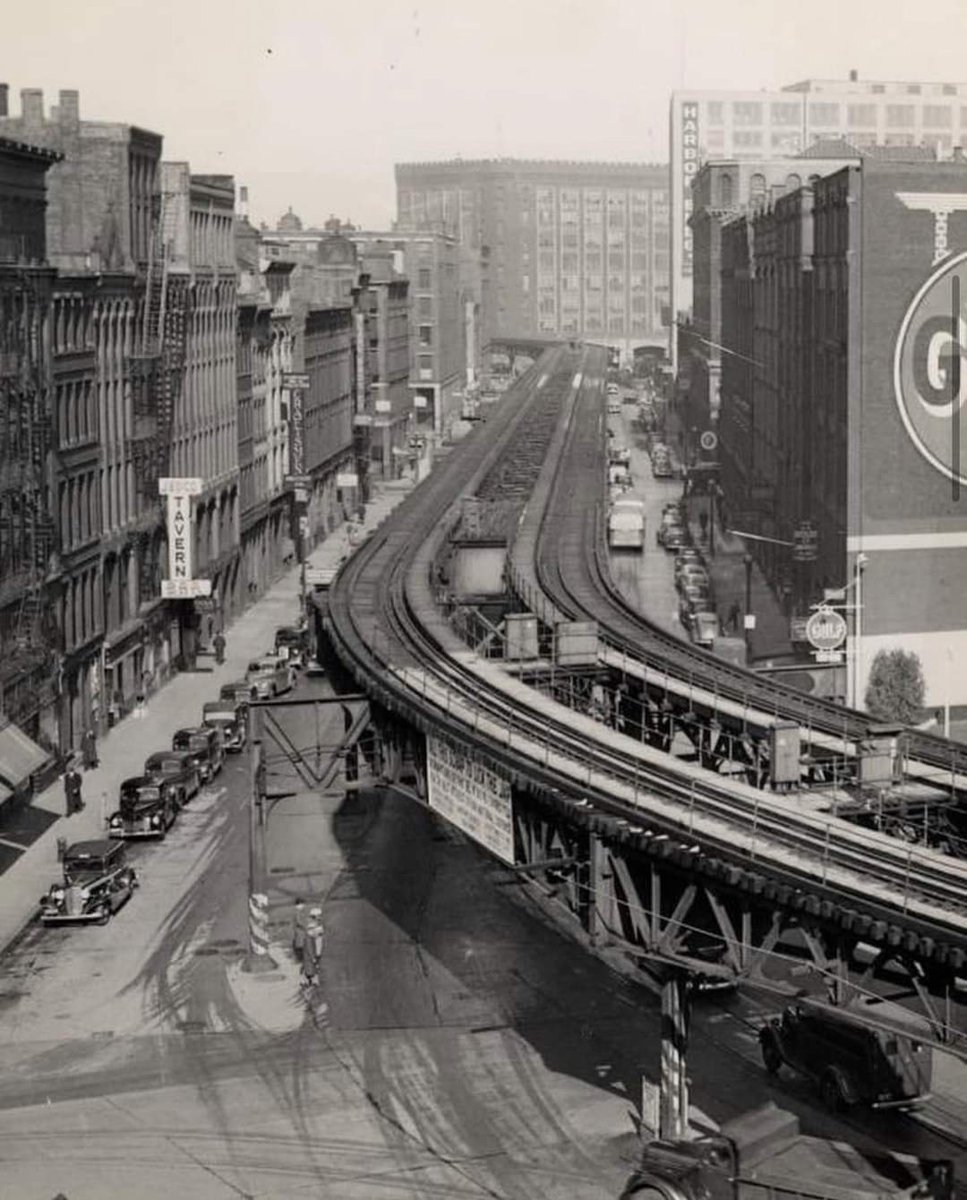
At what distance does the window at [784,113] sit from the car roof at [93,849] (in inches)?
5821

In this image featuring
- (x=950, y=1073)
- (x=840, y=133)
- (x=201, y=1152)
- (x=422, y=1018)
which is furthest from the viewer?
(x=840, y=133)

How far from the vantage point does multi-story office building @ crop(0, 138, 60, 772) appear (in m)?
64.5

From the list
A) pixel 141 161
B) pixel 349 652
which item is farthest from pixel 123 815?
pixel 141 161

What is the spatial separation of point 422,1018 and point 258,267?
3183 inches

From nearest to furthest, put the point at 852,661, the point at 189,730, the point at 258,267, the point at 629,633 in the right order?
the point at 629,633 → the point at 189,730 → the point at 852,661 → the point at 258,267

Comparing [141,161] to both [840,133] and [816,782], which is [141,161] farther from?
[840,133]

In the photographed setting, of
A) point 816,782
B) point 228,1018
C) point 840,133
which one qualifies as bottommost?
point 228,1018

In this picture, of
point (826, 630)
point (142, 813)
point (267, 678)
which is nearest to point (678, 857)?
point (142, 813)

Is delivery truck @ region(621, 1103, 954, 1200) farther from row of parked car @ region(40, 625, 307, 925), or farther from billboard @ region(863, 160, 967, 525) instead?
billboard @ region(863, 160, 967, 525)

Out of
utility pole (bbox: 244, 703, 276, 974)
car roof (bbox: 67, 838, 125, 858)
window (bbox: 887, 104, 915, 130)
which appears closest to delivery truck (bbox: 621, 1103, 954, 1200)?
utility pole (bbox: 244, 703, 276, 974)

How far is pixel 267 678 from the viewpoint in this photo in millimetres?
81500

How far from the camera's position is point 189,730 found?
72.1m

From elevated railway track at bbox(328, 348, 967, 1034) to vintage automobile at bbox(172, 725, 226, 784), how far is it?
1684cm

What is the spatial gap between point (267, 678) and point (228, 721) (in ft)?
21.6
